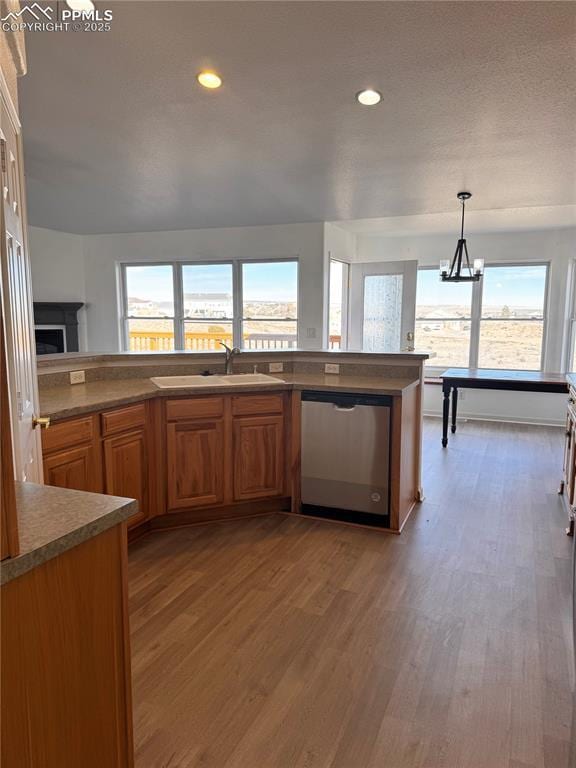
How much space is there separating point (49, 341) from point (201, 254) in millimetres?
2328

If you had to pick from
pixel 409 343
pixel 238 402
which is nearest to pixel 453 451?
pixel 409 343

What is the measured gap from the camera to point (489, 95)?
2.51 m

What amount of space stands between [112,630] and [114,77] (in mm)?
2507

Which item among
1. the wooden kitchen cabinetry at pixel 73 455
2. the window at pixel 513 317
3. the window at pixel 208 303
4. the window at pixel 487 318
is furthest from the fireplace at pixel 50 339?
the window at pixel 513 317

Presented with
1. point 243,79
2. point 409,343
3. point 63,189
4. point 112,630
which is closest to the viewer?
point 112,630

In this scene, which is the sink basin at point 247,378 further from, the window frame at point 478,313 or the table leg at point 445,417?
the window frame at point 478,313

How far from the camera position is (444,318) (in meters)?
7.06

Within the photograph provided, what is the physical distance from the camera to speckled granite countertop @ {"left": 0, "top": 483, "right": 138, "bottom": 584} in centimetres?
84

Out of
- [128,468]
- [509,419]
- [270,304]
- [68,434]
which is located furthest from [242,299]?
[68,434]

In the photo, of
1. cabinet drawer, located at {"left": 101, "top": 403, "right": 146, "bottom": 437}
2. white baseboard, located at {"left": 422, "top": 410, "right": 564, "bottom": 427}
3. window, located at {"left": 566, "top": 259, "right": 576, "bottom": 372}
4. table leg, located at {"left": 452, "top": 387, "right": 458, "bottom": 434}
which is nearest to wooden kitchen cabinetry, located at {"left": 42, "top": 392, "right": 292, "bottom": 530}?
cabinet drawer, located at {"left": 101, "top": 403, "right": 146, "bottom": 437}

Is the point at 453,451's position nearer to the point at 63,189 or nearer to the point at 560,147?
the point at 560,147

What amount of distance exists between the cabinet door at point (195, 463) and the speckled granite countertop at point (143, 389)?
0.23 metres

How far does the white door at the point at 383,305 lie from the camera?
21.1 feet

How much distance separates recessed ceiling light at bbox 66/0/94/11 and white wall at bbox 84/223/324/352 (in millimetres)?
4127
